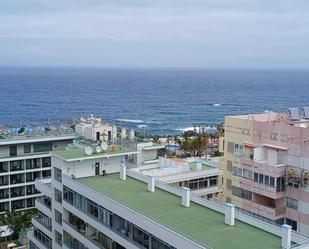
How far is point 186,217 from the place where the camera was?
34156mm

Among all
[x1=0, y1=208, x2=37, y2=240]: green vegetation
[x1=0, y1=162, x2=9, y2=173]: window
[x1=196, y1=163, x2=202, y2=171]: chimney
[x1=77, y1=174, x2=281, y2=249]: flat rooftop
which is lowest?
[x1=0, y1=208, x2=37, y2=240]: green vegetation

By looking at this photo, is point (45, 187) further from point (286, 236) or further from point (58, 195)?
point (286, 236)

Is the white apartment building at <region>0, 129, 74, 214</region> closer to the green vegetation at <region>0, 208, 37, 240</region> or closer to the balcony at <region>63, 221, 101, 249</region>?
the green vegetation at <region>0, 208, 37, 240</region>

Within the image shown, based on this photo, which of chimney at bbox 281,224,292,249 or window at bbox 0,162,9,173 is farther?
window at bbox 0,162,9,173

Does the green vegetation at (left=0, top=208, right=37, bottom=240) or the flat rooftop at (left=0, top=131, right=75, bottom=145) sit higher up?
the flat rooftop at (left=0, top=131, right=75, bottom=145)

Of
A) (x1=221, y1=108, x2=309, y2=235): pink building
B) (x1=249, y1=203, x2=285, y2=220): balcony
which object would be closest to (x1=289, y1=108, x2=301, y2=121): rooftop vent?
(x1=221, y1=108, x2=309, y2=235): pink building

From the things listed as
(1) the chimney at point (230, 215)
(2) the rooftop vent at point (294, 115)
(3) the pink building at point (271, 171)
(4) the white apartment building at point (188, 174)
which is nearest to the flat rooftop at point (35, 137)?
(4) the white apartment building at point (188, 174)

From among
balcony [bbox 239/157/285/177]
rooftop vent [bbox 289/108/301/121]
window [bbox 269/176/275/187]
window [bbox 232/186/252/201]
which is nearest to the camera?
balcony [bbox 239/157/285/177]

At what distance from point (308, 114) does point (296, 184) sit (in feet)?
48.3

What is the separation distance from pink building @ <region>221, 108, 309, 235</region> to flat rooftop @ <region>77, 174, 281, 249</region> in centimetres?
883

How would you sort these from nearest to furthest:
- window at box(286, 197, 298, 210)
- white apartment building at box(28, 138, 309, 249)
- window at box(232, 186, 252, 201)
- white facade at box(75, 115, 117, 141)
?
white apartment building at box(28, 138, 309, 249) < window at box(286, 197, 298, 210) < window at box(232, 186, 252, 201) < white facade at box(75, 115, 117, 141)

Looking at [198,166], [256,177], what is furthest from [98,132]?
[256,177]

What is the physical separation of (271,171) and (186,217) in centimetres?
1137

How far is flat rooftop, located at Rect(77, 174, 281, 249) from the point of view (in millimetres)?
29844
